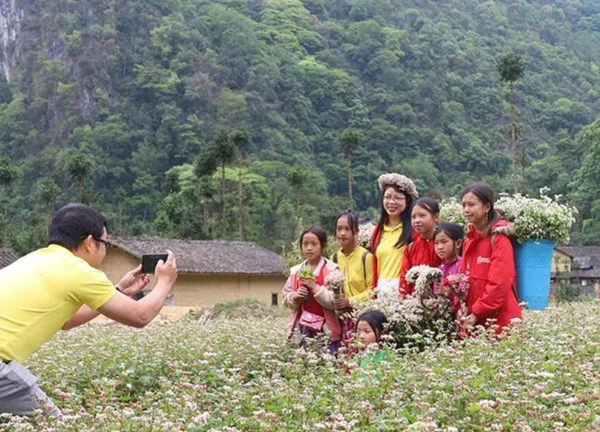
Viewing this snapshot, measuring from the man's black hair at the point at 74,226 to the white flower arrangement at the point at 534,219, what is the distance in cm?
441

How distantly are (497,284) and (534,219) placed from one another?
193 cm

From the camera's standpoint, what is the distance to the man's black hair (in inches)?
191

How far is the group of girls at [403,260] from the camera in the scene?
6961 millimetres

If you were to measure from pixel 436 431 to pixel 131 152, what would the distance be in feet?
271

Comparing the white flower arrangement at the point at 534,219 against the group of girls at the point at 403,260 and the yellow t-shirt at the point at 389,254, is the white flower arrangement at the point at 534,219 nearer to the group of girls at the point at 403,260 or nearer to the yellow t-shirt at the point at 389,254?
the group of girls at the point at 403,260

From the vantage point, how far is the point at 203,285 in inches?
1394

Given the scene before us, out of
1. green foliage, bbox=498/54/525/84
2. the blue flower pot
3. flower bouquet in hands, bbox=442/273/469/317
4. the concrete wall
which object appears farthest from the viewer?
green foliage, bbox=498/54/525/84

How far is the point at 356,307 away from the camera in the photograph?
7.25 meters

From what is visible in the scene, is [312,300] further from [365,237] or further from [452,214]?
[452,214]

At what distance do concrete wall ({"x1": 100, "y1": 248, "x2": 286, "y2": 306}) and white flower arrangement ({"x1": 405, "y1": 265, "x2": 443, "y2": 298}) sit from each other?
27.0 meters

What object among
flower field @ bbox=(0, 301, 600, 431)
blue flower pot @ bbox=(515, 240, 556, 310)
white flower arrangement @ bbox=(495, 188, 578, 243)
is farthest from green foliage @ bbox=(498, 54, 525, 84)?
flower field @ bbox=(0, 301, 600, 431)

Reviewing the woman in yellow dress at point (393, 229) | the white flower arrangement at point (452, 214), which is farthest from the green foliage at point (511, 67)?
the woman in yellow dress at point (393, 229)

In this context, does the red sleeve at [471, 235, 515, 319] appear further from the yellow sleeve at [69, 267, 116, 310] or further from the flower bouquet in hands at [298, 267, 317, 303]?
the yellow sleeve at [69, 267, 116, 310]

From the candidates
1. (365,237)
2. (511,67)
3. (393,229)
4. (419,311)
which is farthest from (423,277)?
(511,67)
